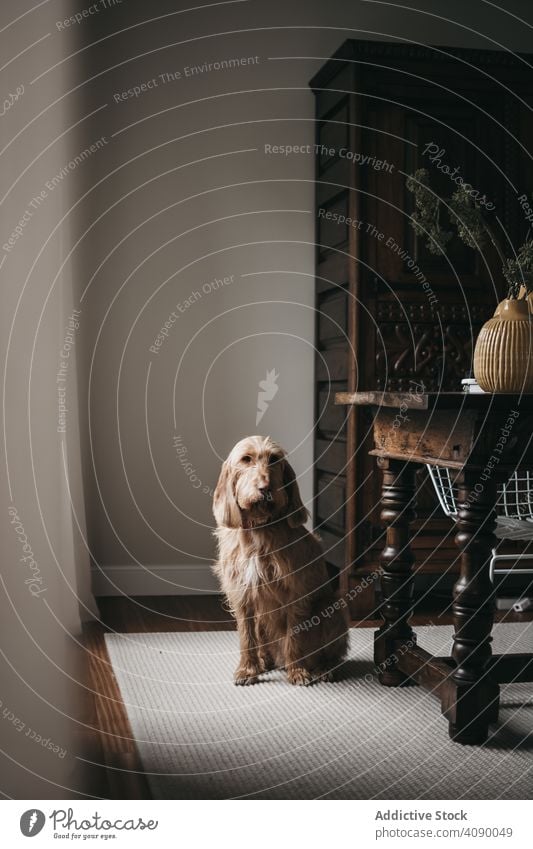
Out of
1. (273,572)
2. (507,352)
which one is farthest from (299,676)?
(507,352)

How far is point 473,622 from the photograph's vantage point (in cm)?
208

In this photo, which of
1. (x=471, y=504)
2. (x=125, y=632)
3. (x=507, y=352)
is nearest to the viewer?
(x=471, y=504)

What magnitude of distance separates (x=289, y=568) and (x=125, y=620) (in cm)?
108

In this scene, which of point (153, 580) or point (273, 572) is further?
point (153, 580)

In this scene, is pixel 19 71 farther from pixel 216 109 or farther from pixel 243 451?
pixel 216 109

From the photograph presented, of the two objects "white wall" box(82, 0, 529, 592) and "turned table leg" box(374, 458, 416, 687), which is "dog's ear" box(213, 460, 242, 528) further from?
"white wall" box(82, 0, 529, 592)

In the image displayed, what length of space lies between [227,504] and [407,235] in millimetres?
1438

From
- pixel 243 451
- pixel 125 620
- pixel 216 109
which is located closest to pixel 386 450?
pixel 243 451

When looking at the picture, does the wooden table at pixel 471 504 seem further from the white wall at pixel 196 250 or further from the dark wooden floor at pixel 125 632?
the white wall at pixel 196 250

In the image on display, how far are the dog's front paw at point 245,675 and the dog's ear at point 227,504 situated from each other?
41cm

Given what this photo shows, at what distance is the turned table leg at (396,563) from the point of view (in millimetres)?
2471

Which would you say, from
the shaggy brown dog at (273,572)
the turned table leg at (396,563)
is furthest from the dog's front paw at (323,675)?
the turned table leg at (396,563)

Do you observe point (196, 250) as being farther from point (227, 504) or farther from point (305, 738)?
point (305, 738)

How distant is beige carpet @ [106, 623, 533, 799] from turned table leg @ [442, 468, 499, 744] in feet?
0.20
